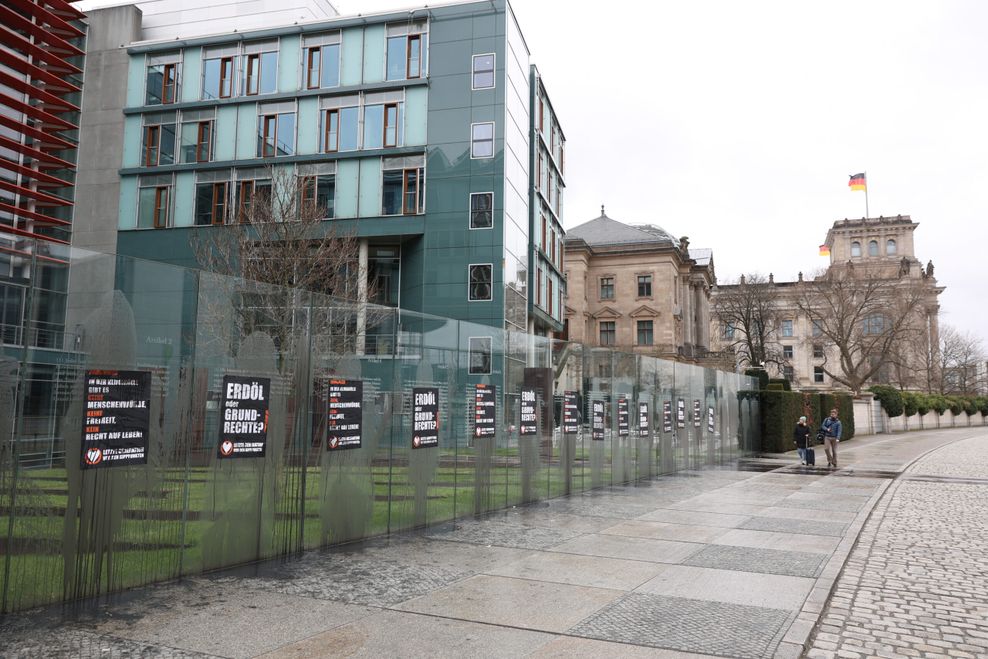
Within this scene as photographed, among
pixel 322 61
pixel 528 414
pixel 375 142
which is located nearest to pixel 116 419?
pixel 528 414

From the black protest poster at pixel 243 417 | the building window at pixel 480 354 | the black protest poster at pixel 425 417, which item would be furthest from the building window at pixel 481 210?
the black protest poster at pixel 243 417

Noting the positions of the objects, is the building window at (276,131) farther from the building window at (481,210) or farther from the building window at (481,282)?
the building window at (481,282)

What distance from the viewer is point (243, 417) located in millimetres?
8328

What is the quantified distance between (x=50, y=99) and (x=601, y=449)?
19.1 metres

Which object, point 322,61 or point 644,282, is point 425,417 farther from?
point 644,282

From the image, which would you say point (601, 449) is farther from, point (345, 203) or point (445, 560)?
point (345, 203)

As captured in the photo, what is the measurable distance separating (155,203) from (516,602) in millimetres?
36802

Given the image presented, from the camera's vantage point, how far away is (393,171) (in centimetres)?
3634

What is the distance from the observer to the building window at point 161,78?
1534 inches

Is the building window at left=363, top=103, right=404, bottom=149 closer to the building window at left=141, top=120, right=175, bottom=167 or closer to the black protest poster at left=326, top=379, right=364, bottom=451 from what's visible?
the building window at left=141, top=120, right=175, bottom=167

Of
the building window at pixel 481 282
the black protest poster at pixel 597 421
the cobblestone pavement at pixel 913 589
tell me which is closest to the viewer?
the cobblestone pavement at pixel 913 589

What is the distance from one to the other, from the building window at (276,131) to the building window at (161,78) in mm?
5288

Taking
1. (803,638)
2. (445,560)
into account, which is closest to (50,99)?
(445,560)

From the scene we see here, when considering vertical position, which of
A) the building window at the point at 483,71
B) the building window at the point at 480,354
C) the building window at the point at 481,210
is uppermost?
the building window at the point at 483,71
